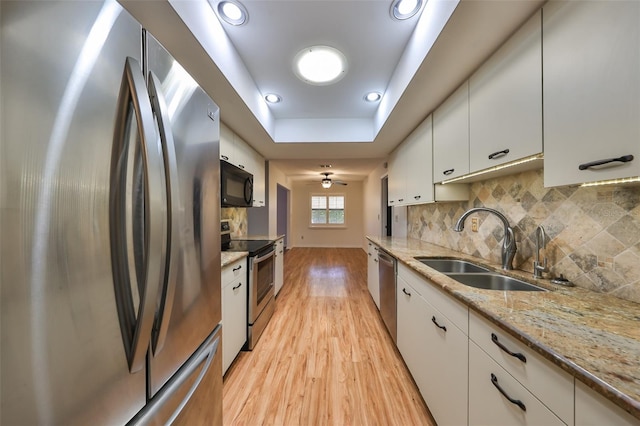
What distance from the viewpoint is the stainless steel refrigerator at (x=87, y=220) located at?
1.22ft

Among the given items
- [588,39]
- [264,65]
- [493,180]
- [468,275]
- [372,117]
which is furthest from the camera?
[372,117]

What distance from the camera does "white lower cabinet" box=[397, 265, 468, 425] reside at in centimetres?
101

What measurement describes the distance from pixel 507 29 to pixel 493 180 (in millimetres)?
948

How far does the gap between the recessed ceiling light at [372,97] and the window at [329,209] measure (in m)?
5.52

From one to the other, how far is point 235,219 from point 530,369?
120 inches

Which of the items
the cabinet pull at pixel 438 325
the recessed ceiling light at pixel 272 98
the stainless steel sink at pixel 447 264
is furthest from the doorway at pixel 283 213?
the cabinet pull at pixel 438 325

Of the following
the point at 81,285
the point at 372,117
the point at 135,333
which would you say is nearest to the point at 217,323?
the point at 135,333

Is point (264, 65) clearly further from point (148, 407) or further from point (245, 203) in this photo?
point (148, 407)

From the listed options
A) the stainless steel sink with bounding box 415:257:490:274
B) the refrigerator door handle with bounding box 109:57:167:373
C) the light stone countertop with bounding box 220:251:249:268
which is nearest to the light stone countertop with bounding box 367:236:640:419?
the stainless steel sink with bounding box 415:257:490:274

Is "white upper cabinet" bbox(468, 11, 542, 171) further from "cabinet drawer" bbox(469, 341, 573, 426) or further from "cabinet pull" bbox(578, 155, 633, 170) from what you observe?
"cabinet drawer" bbox(469, 341, 573, 426)

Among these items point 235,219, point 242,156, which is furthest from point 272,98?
point 235,219

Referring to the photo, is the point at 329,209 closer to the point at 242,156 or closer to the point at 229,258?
the point at 242,156

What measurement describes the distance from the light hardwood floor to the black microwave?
4.46ft

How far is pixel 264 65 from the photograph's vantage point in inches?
74.0
